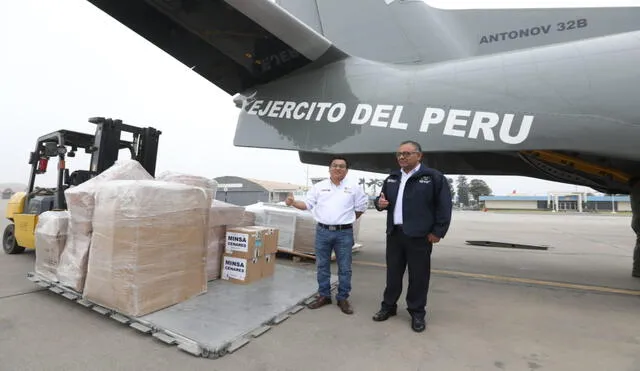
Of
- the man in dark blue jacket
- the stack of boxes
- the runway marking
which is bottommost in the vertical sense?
the runway marking

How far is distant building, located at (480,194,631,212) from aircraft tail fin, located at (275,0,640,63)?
199ft

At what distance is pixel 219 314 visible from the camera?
117 inches

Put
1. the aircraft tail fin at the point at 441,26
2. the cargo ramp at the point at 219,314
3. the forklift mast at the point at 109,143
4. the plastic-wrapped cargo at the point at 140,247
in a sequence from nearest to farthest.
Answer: the cargo ramp at the point at 219,314, the plastic-wrapped cargo at the point at 140,247, the aircraft tail fin at the point at 441,26, the forklift mast at the point at 109,143

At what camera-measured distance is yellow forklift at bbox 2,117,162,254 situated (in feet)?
18.0

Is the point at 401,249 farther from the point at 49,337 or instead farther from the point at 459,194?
the point at 459,194

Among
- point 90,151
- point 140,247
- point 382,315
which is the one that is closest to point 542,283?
point 382,315

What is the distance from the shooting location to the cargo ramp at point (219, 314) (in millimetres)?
2496

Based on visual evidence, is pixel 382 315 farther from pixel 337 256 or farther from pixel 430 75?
pixel 430 75

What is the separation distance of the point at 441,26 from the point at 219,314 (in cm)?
481

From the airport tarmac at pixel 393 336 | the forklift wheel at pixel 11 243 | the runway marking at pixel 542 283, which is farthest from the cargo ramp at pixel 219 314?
the forklift wheel at pixel 11 243

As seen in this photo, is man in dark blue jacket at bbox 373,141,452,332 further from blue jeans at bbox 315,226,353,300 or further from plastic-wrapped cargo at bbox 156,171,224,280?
plastic-wrapped cargo at bbox 156,171,224,280

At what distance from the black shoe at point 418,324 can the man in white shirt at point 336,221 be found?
646 millimetres

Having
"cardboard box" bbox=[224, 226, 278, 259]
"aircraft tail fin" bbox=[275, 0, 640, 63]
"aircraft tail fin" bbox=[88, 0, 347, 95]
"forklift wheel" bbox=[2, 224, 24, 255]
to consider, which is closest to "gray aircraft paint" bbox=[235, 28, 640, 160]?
"aircraft tail fin" bbox=[88, 0, 347, 95]

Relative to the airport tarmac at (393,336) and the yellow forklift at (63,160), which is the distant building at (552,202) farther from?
the yellow forklift at (63,160)
